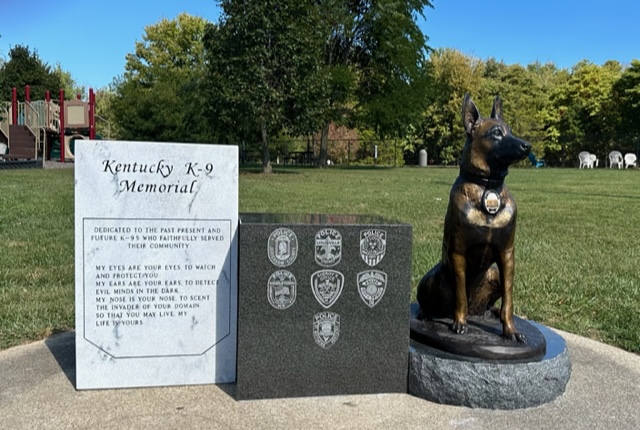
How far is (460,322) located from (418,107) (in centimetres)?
3169

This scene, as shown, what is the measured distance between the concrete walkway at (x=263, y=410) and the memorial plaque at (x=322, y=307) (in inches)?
4.9

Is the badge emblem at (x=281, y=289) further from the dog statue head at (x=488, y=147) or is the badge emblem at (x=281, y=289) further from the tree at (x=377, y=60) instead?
the tree at (x=377, y=60)

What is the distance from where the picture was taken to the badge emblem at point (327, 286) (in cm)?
329

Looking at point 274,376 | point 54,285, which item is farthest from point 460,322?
point 54,285

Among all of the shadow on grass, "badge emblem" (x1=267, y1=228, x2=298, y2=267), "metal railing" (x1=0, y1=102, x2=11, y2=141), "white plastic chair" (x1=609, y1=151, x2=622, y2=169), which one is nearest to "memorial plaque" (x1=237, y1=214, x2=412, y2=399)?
"badge emblem" (x1=267, y1=228, x2=298, y2=267)

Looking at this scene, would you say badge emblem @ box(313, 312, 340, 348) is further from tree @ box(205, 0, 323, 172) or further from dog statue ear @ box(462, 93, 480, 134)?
tree @ box(205, 0, 323, 172)

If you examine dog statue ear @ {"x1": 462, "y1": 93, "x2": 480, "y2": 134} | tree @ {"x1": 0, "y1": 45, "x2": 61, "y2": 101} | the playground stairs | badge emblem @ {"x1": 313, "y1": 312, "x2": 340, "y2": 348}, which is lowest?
badge emblem @ {"x1": 313, "y1": 312, "x2": 340, "y2": 348}

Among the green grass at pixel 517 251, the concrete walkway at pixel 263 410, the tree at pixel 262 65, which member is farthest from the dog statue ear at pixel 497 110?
the tree at pixel 262 65

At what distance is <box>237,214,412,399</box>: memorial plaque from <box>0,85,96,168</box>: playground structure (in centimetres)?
2505

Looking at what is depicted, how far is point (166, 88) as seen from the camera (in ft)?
139

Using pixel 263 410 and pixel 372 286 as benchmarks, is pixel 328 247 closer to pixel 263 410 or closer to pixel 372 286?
pixel 372 286

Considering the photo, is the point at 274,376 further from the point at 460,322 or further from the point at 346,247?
the point at 460,322

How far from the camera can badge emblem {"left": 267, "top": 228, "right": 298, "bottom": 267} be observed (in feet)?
10.6

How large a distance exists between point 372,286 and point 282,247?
0.58 metres
